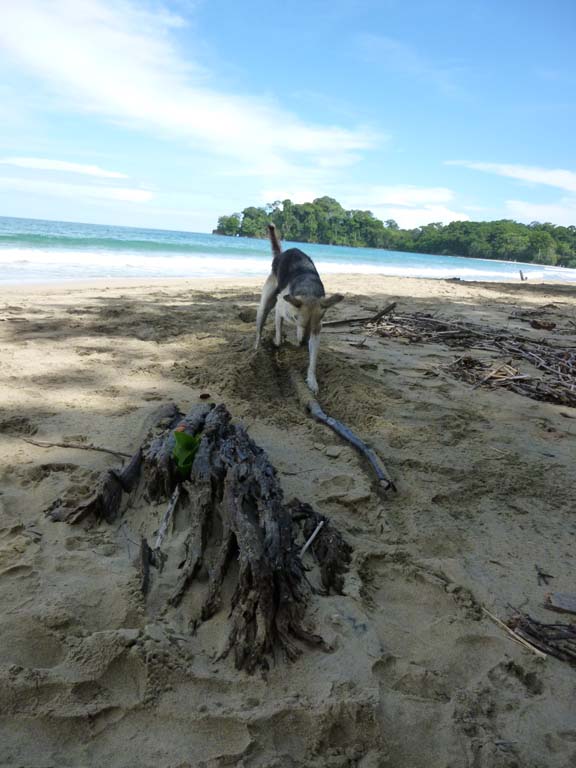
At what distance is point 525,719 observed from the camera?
177cm

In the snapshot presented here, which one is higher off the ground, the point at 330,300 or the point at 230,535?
the point at 330,300

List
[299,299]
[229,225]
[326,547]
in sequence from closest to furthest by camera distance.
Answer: [326,547] → [299,299] → [229,225]

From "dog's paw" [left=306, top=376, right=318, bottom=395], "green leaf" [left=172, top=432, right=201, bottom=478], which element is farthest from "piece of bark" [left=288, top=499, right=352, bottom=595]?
"dog's paw" [left=306, top=376, right=318, bottom=395]

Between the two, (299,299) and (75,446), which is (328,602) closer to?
(75,446)

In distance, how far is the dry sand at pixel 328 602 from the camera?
1.61 meters

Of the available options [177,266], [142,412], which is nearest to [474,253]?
[177,266]

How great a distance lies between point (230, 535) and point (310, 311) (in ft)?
12.1

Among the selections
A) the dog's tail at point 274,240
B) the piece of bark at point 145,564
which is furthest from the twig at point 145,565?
the dog's tail at point 274,240

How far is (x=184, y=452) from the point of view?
2756 mm

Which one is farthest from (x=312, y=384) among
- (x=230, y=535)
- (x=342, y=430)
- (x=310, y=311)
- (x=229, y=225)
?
(x=229, y=225)

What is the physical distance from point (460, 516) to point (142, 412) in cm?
254

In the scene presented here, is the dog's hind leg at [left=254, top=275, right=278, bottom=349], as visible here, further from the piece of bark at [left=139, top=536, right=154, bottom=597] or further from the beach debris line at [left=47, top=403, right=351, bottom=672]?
the piece of bark at [left=139, top=536, right=154, bottom=597]

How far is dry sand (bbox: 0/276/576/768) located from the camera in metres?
1.61

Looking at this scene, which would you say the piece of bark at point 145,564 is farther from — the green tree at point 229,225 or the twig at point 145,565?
the green tree at point 229,225
